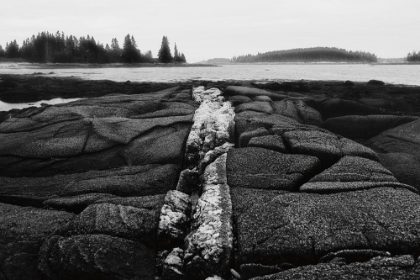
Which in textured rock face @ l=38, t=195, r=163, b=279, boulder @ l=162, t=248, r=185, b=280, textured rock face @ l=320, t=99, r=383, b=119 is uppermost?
textured rock face @ l=320, t=99, r=383, b=119

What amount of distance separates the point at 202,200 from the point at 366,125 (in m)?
7.16

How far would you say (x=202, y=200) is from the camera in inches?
205

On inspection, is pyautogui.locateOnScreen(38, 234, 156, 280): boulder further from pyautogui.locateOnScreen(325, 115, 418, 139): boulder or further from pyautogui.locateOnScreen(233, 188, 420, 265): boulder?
pyautogui.locateOnScreen(325, 115, 418, 139): boulder

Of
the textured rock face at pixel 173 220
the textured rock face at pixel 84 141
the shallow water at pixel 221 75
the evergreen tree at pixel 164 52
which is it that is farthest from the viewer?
the evergreen tree at pixel 164 52

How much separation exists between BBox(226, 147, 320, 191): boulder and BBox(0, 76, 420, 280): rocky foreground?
3 cm

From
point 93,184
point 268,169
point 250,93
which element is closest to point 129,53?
point 250,93

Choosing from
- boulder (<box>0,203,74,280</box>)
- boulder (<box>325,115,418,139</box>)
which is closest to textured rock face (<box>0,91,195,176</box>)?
boulder (<box>0,203,74,280</box>)

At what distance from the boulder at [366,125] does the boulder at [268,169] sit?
442 cm

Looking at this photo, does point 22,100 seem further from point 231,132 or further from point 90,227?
point 90,227

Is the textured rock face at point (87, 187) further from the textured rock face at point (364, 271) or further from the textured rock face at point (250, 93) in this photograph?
the textured rock face at point (250, 93)

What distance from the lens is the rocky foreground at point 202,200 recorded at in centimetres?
391

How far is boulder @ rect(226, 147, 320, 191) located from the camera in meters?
5.57

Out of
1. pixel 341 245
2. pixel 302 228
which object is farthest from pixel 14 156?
pixel 341 245

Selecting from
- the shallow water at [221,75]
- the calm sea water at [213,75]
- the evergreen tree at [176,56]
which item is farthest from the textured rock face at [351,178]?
the evergreen tree at [176,56]
